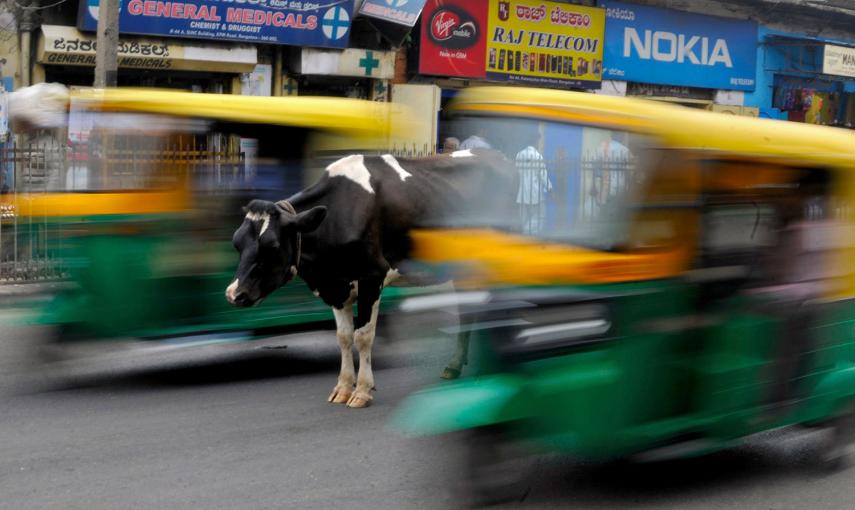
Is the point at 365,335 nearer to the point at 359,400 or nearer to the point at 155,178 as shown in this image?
the point at 359,400

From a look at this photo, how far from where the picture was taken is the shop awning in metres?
17.3

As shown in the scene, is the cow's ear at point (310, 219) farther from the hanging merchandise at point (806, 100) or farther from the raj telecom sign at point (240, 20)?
the hanging merchandise at point (806, 100)

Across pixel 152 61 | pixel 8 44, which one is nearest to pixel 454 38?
pixel 152 61

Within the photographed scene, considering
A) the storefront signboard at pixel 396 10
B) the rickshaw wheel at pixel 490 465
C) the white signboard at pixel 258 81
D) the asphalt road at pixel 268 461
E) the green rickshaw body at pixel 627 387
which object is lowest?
the asphalt road at pixel 268 461

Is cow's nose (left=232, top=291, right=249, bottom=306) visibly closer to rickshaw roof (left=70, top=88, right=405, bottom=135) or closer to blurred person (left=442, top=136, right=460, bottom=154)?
rickshaw roof (left=70, top=88, right=405, bottom=135)

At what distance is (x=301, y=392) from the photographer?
8.91m

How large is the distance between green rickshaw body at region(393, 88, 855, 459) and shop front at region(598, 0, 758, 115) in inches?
804

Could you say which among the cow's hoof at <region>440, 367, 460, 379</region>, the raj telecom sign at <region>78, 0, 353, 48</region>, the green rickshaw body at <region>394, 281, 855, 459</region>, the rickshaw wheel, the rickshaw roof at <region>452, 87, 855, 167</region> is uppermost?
the raj telecom sign at <region>78, 0, 353, 48</region>

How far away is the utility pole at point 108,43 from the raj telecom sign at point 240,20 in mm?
2753

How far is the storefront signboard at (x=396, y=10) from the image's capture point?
68.0 ft

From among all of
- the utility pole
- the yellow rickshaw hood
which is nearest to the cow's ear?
the yellow rickshaw hood

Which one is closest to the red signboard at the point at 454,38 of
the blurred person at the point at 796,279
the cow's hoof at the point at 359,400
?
the cow's hoof at the point at 359,400

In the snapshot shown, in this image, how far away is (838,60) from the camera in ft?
95.3

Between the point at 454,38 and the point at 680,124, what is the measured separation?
17529 millimetres
